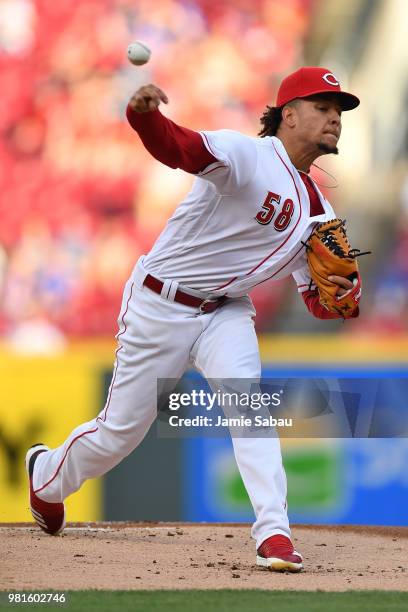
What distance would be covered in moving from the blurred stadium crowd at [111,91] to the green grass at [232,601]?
5.73 m

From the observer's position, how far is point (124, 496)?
5344mm

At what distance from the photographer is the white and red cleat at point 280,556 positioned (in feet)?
11.1

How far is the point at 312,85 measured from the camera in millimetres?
3707

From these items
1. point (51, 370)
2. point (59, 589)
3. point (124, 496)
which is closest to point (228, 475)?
point (124, 496)

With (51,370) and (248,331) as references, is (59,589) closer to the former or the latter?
(248,331)

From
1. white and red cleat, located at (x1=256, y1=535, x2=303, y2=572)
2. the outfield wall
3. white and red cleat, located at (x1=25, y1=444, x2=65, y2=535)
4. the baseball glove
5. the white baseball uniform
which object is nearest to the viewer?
white and red cleat, located at (x1=256, y1=535, x2=303, y2=572)

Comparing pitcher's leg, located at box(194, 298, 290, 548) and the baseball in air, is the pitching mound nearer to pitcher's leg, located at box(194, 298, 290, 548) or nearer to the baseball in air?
pitcher's leg, located at box(194, 298, 290, 548)

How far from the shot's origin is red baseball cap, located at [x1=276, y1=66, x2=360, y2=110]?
3697 mm

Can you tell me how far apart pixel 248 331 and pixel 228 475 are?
5.69 feet

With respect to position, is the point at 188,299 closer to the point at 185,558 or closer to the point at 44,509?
the point at 185,558

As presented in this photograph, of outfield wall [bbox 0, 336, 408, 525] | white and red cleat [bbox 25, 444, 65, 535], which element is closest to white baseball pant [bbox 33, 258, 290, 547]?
white and red cleat [bbox 25, 444, 65, 535]

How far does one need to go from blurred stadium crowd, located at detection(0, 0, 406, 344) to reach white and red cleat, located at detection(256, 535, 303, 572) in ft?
17.5

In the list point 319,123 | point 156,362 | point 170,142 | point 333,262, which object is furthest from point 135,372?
point 319,123

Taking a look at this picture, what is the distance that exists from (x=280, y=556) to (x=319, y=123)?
4.47 ft
